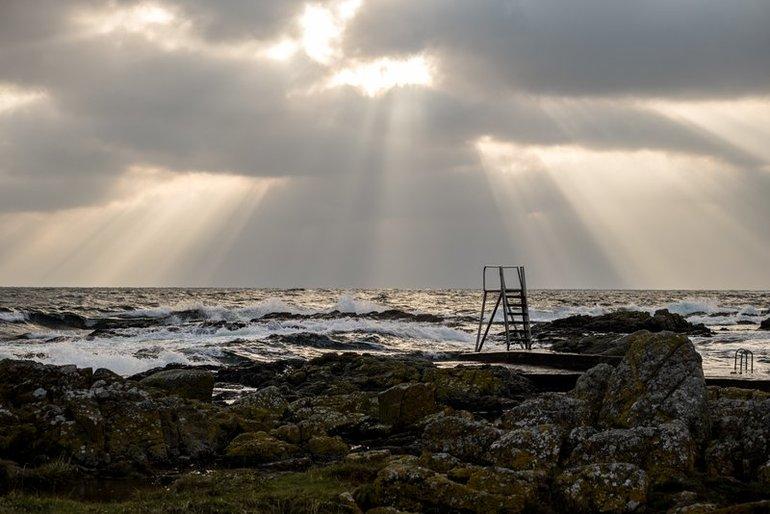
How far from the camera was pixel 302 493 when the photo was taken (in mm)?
12836

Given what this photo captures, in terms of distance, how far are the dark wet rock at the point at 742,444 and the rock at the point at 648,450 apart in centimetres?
45

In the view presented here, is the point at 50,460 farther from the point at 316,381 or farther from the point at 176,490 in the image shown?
the point at 316,381

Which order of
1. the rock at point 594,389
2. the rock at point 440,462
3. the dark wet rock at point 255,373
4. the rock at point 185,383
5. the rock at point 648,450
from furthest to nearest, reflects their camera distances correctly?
the dark wet rock at point 255,373
the rock at point 185,383
the rock at point 594,389
the rock at point 440,462
the rock at point 648,450

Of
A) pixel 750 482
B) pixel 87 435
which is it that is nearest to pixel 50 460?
pixel 87 435

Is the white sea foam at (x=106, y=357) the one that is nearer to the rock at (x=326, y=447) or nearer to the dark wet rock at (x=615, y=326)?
the rock at (x=326, y=447)

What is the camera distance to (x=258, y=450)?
16844 mm

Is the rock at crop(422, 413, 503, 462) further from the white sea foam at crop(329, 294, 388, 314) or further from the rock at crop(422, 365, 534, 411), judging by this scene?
the white sea foam at crop(329, 294, 388, 314)

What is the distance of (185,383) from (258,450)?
811 cm

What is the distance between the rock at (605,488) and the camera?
11.6m

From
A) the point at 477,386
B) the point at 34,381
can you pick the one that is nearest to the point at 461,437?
the point at 34,381

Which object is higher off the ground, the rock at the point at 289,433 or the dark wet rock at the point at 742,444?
the dark wet rock at the point at 742,444

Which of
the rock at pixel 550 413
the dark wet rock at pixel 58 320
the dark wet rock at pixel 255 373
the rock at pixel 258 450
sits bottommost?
the dark wet rock at pixel 58 320

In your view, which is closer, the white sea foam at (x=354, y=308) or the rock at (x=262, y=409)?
the rock at (x=262, y=409)

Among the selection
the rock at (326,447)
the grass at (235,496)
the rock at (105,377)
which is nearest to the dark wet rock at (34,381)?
the rock at (105,377)
